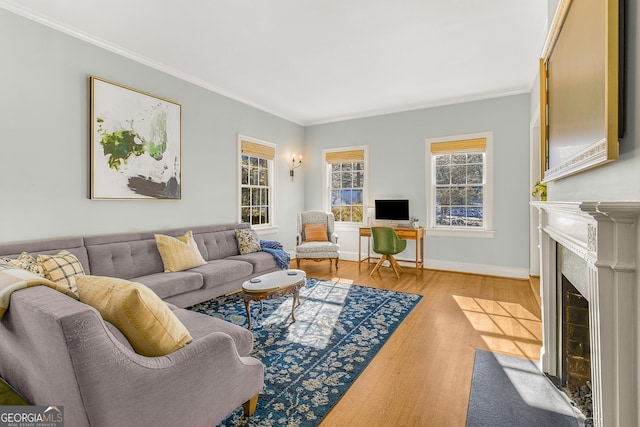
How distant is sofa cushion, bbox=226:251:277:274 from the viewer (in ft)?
13.5

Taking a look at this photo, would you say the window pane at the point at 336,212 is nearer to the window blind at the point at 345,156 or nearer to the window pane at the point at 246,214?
the window blind at the point at 345,156

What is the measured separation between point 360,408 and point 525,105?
5.02 m

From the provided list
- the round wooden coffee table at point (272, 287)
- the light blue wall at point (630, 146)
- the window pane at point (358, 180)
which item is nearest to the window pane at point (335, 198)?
the window pane at point (358, 180)

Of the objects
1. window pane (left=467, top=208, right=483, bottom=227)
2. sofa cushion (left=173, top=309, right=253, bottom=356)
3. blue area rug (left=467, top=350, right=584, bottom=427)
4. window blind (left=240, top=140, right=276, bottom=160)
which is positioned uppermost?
window blind (left=240, top=140, right=276, bottom=160)

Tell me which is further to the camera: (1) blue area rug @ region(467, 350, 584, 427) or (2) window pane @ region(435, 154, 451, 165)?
(2) window pane @ region(435, 154, 451, 165)

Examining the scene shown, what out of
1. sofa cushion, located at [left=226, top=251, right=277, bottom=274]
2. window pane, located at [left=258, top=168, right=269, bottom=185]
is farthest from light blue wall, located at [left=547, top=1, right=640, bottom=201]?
window pane, located at [left=258, top=168, right=269, bottom=185]

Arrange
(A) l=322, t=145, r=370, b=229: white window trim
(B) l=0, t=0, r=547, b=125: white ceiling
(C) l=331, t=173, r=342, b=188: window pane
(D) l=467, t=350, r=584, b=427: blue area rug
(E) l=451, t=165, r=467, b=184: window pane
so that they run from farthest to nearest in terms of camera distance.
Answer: (C) l=331, t=173, r=342, b=188: window pane < (A) l=322, t=145, r=370, b=229: white window trim < (E) l=451, t=165, r=467, b=184: window pane < (B) l=0, t=0, r=547, b=125: white ceiling < (D) l=467, t=350, r=584, b=427: blue area rug

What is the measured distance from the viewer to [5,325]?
A: 1.39m

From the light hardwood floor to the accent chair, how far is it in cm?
96

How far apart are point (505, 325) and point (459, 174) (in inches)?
115

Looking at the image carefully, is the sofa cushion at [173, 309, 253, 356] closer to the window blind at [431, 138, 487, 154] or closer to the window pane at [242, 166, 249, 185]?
the window pane at [242, 166, 249, 185]

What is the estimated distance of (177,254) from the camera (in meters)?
3.56

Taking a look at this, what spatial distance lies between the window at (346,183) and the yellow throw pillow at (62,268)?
4.60 meters

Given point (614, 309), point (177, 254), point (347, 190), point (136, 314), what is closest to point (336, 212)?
point (347, 190)
